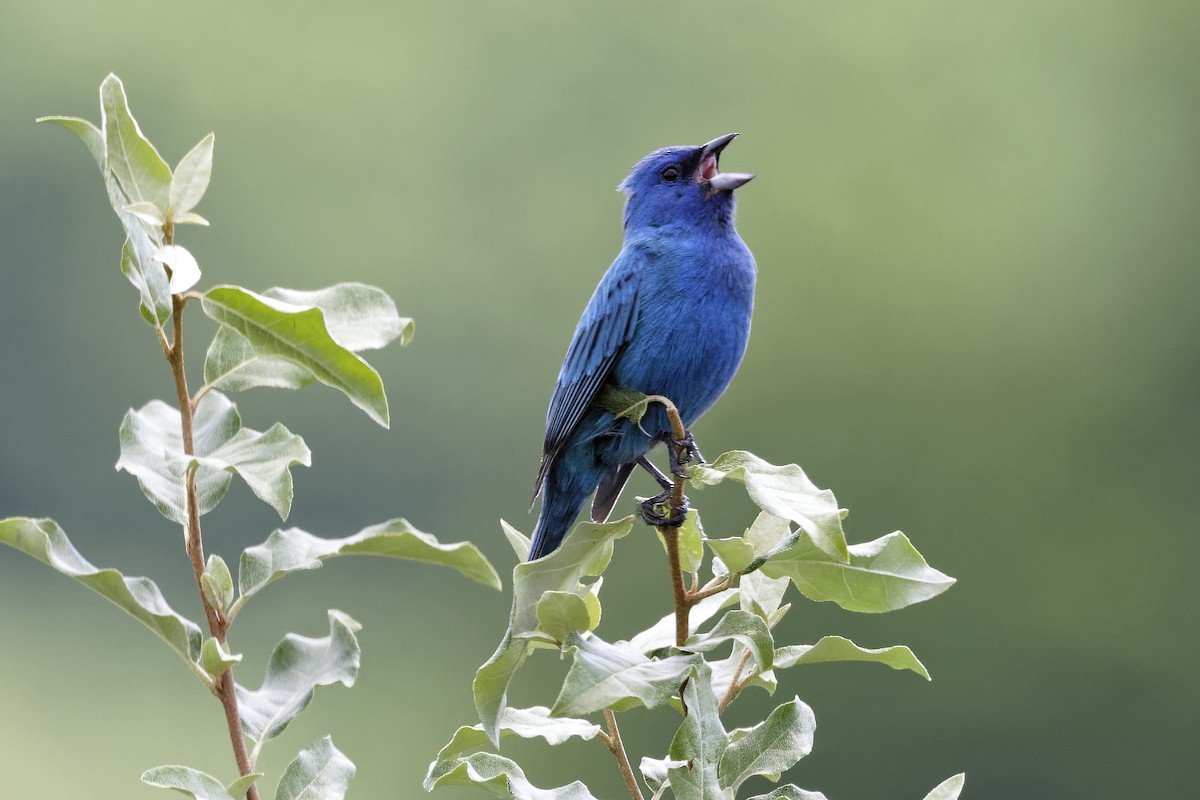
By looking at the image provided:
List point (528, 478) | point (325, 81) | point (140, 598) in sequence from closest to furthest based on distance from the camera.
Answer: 1. point (140, 598)
2. point (528, 478)
3. point (325, 81)

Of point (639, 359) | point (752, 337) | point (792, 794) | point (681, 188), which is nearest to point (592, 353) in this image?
point (639, 359)

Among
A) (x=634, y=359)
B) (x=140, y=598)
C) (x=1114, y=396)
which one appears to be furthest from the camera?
(x=1114, y=396)

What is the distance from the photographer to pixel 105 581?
1.22m

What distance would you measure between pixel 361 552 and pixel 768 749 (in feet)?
1.56

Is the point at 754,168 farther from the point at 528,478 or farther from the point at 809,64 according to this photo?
the point at 528,478

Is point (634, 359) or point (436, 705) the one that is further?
point (436, 705)

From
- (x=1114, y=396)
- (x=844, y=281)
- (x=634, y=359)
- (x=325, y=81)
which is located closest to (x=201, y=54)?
(x=325, y=81)

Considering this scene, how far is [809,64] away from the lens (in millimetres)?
11594

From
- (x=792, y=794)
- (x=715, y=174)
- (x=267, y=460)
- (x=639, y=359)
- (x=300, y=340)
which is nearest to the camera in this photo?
(x=300, y=340)

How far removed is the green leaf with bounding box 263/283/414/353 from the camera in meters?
1.37

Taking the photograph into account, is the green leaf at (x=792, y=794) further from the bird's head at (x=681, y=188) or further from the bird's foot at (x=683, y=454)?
the bird's head at (x=681, y=188)

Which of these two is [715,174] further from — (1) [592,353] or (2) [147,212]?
(2) [147,212]

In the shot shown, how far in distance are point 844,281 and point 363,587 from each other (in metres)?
4.35

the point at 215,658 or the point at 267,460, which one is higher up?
the point at 267,460
